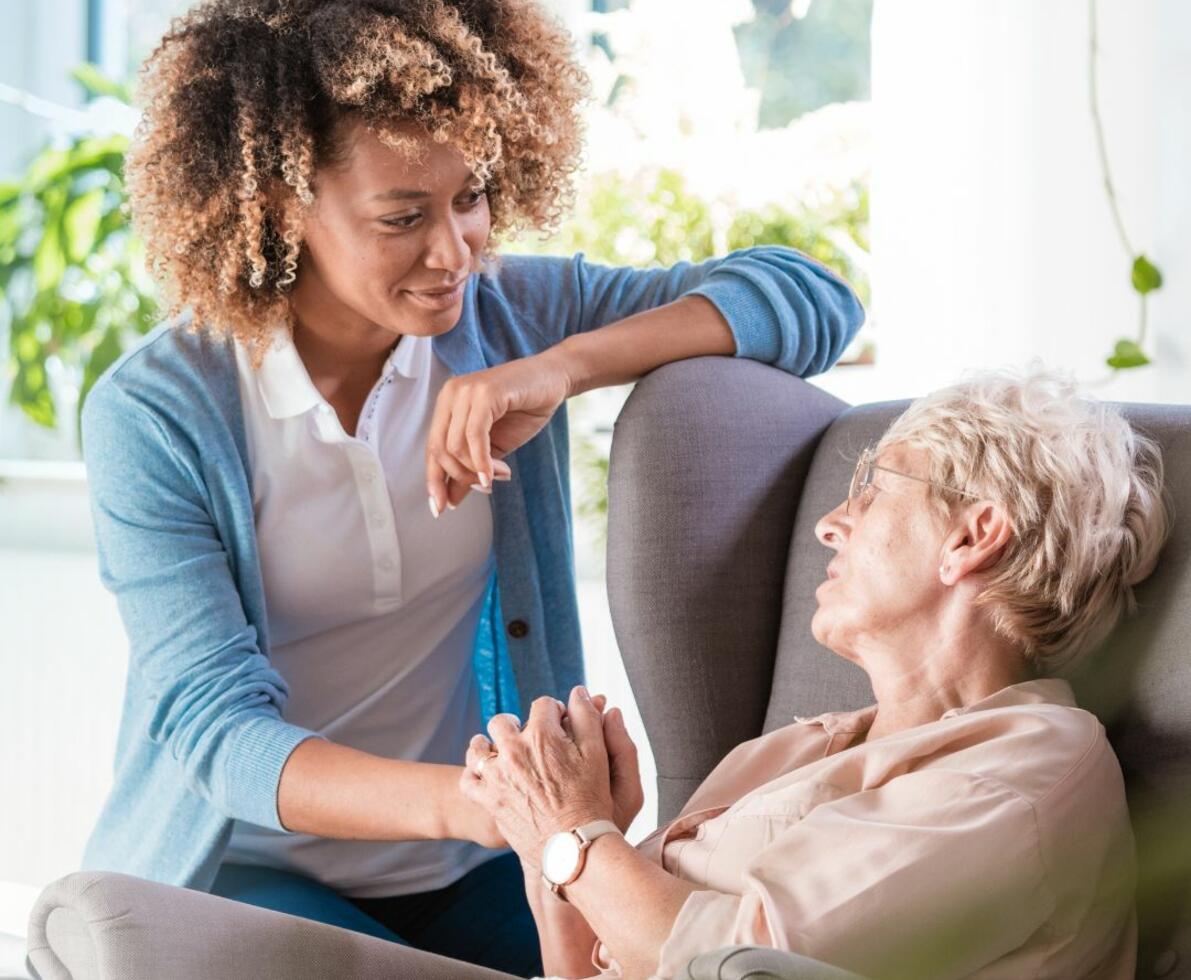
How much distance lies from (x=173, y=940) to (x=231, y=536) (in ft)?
1.55

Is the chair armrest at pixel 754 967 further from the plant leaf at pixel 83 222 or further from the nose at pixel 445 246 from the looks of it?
the plant leaf at pixel 83 222

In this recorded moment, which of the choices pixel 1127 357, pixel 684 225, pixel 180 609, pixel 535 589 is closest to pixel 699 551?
pixel 535 589

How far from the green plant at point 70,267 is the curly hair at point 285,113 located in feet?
5.41

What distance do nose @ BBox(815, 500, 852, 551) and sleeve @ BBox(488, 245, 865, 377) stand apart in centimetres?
29

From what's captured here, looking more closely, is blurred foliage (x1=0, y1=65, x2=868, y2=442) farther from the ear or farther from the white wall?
the ear

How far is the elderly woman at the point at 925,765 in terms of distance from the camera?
3.61 ft

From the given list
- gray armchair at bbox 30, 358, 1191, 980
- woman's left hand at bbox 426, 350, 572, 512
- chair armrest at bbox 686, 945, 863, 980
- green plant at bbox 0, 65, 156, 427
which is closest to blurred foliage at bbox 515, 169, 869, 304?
green plant at bbox 0, 65, 156, 427

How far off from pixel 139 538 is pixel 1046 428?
3.04 feet

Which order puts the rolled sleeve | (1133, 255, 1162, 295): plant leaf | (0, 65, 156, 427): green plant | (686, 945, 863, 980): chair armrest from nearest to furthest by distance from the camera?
(686, 945, 863, 980): chair armrest, the rolled sleeve, (1133, 255, 1162, 295): plant leaf, (0, 65, 156, 427): green plant

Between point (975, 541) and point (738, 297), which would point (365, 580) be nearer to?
point (738, 297)

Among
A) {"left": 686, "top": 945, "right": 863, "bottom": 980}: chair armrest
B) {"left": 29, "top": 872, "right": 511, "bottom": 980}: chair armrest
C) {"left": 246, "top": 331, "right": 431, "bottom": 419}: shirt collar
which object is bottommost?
{"left": 29, "top": 872, "right": 511, "bottom": 980}: chair armrest

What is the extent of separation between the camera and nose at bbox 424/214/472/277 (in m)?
1.48

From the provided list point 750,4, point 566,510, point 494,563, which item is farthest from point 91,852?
point 750,4

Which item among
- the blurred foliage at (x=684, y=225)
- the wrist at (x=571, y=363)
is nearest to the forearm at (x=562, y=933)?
the wrist at (x=571, y=363)
